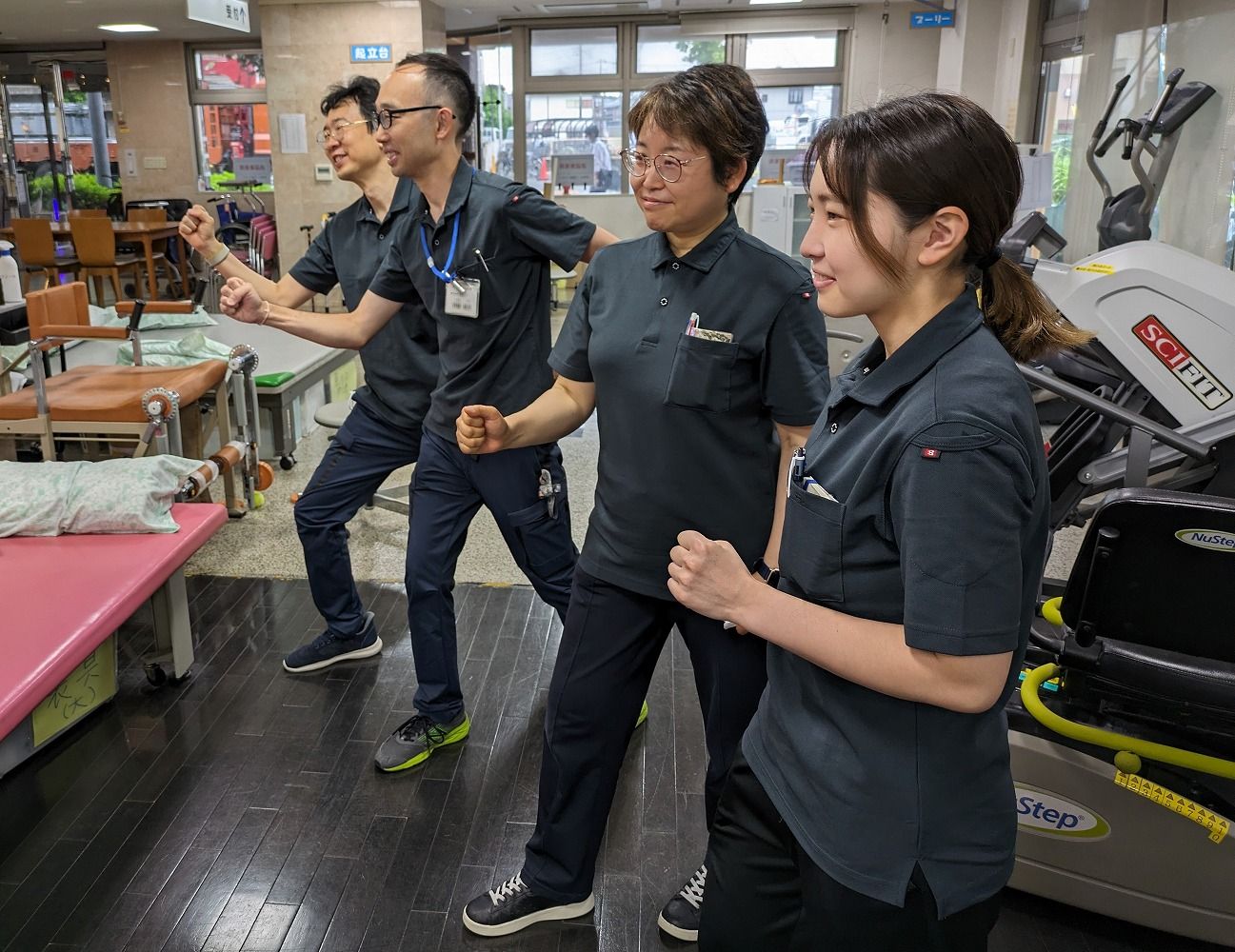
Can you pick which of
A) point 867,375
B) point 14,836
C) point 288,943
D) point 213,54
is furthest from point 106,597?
point 213,54

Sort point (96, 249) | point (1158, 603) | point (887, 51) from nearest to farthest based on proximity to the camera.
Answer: point (1158, 603)
point (96, 249)
point (887, 51)

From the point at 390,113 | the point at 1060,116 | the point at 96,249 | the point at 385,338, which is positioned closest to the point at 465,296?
the point at 390,113

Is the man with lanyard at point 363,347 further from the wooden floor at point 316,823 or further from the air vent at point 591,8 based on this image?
the air vent at point 591,8

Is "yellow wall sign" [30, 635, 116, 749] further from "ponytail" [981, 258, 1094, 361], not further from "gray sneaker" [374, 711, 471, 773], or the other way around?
"ponytail" [981, 258, 1094, 361]

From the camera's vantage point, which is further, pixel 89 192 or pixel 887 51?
pixel 89 192

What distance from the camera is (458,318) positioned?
2.39 m

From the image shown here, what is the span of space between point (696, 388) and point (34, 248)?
362 inches

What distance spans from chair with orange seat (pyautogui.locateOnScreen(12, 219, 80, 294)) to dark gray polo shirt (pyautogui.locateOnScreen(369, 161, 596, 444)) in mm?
7794

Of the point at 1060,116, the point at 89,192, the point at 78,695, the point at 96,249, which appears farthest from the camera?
the point at 89,192

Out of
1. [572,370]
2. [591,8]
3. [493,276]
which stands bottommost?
[572,370]

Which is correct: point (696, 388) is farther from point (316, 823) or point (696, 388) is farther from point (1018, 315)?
point (316, 823)

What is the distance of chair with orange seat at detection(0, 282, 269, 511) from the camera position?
11.3 ft

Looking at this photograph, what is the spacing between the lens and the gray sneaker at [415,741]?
2494 mm

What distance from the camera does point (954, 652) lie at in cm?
95
